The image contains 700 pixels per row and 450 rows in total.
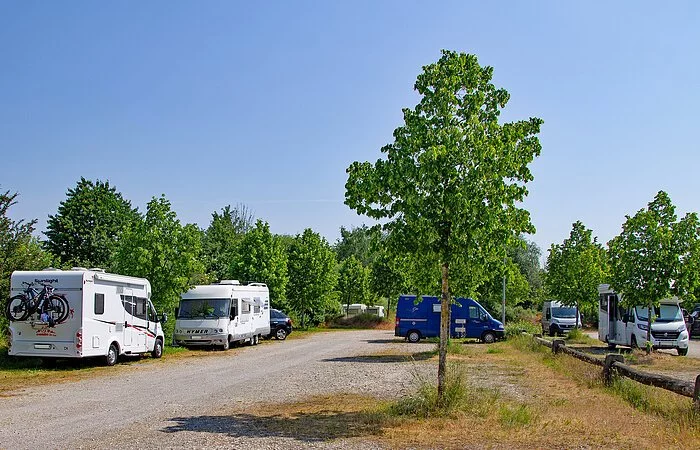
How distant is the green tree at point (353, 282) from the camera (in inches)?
Result: 2771

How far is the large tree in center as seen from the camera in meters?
11.3

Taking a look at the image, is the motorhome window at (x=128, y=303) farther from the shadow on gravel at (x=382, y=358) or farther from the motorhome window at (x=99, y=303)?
the shadow on gravel at (x=382, y=358)

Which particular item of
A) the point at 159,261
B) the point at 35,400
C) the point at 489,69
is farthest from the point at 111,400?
the point at 159,261

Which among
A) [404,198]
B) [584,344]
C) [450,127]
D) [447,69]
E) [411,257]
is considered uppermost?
[447,69]

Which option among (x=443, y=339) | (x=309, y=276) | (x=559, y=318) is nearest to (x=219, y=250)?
(x=309, y=276)

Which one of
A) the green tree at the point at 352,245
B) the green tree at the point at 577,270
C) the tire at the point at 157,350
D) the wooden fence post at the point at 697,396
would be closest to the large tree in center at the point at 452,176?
the wooden fence post at the point at 697,396

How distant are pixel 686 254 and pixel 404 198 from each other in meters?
16.4

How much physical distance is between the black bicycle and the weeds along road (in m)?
2.44

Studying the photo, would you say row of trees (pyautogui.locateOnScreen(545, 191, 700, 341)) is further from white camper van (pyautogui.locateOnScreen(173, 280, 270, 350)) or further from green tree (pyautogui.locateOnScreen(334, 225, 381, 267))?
green tree (pyautogui.locateOnScreen(334, 225, 381, 267))

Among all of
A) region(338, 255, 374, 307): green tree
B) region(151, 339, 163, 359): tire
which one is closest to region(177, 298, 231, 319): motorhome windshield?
region(151, 339, 163, 359): tire

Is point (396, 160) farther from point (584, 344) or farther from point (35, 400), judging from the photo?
point (584, 344)

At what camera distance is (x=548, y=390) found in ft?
50.5

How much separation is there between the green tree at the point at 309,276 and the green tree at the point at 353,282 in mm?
15685

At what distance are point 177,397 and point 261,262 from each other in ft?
102
